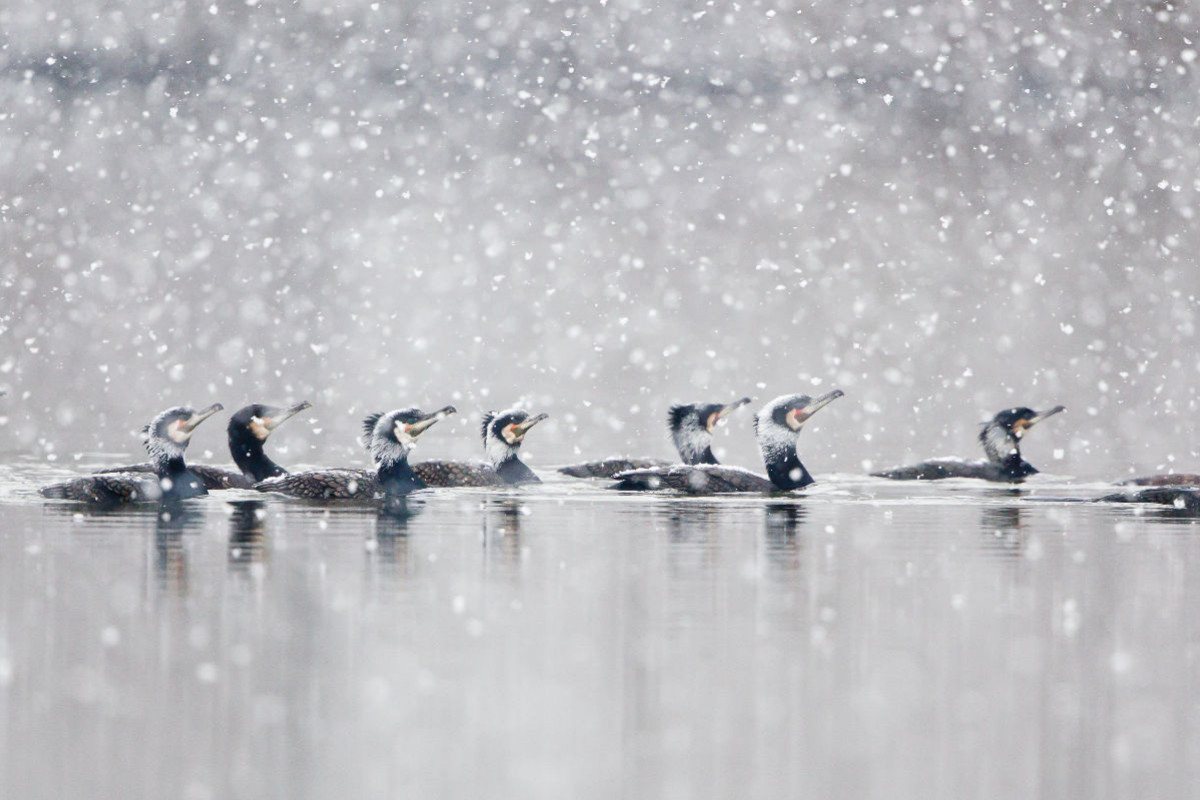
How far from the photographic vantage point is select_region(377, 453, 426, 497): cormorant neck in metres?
17.2

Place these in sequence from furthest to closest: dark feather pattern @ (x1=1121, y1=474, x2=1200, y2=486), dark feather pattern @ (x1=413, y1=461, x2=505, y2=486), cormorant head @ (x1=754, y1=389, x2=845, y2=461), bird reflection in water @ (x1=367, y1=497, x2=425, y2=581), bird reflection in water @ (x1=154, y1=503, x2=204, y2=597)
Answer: dark feather pattern @ (x1=413, y1=461, x2=505, y2=486)
cormorant head @ (x1=754, y1=389, x2=845, y2=461)
dark feather pattern @ (x1=1121, y1=474, x2=1200, y2=486)
bird reflection in water @ (x1=367, y1=497, x2=425, y2=581)
bird reflection in water @ (x1=154, y1=503, x2=204, y2=597)

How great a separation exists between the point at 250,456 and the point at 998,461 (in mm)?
8126

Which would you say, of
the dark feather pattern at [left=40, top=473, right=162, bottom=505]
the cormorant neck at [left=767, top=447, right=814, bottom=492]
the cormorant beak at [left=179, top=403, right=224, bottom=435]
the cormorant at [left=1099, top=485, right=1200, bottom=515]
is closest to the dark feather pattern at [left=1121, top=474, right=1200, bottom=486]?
the cormorant at [left=1099, top=485, right=1200, bottom=515]

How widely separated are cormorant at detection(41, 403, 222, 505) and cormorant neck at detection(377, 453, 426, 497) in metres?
1.58

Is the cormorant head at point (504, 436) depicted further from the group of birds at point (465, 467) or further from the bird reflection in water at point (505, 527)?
the bird reflection in water at point (505, 527)

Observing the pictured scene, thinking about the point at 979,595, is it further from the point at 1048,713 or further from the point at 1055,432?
the point at 1055,432

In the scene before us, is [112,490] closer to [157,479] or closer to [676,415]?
[157,479]

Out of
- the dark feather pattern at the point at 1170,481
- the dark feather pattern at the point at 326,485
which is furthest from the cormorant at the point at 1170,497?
the dark feather pattern at the point at 326,485

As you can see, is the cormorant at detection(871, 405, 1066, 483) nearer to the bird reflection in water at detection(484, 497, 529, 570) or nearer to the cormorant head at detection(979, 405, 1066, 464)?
the cormorant head at detection(979, 405, 1066, 464)

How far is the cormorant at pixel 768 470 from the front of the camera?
17.9 m

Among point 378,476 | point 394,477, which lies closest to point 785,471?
point 394,477

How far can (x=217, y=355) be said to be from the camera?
12812cm

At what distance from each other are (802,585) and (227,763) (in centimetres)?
489

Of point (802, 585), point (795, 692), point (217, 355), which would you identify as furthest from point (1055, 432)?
point (217, 355)
